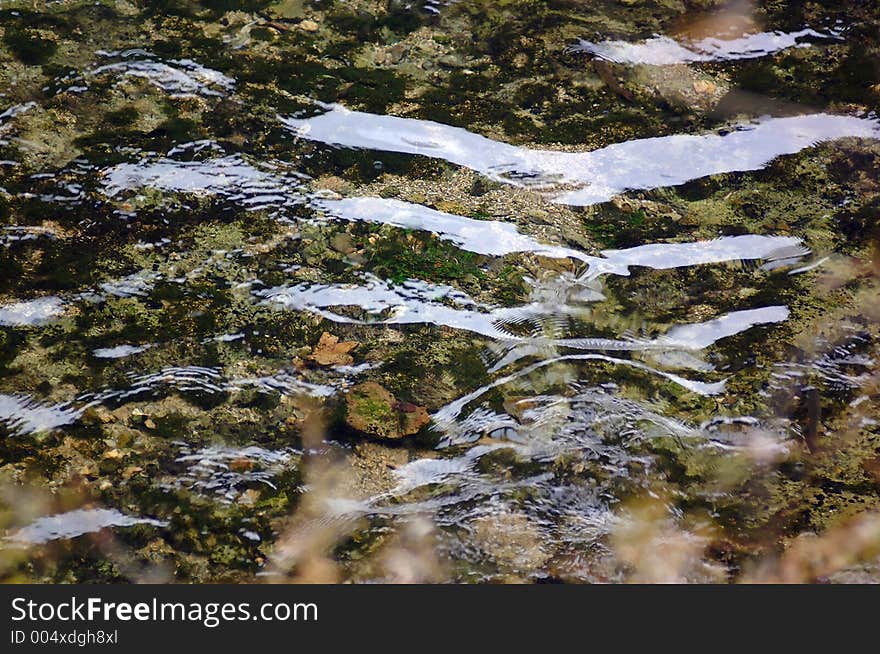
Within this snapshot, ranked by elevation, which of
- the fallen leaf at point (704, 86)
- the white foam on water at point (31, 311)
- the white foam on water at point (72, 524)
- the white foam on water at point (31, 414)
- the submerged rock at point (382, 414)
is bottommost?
the white foam on water at point (72, 524)

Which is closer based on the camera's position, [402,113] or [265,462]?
[265,462]

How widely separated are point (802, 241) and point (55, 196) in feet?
9.52

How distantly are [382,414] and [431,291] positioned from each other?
1.80 feet

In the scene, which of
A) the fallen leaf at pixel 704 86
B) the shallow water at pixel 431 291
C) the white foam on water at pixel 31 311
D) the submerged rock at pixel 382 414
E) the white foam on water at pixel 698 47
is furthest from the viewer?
the white foam on water at pixel 698 47

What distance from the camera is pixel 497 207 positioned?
283 cm

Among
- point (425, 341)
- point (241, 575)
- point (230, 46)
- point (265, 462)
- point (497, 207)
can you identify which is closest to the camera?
point (241, 575)

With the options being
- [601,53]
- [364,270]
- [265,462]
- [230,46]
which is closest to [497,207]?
[364,270]

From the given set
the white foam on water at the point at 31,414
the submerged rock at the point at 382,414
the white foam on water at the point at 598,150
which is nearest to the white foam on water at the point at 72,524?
the white foam on water at the point at 31,414

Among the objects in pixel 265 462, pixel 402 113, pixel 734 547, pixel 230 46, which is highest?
pixel 230 46

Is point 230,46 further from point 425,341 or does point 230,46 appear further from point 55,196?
point 425,341

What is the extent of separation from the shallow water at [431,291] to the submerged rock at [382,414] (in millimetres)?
29

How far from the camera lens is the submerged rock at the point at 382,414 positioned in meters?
2.22

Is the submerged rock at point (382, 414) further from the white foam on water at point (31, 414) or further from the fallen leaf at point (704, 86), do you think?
the fallen leaf at point (704, 86)

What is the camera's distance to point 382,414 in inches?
88.4
